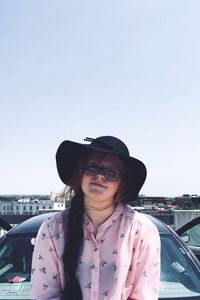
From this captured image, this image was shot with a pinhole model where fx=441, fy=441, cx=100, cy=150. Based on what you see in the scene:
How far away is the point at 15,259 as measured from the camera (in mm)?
3736

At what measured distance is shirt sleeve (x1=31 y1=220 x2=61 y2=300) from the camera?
2.23m

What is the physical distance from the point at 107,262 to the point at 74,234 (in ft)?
0.72

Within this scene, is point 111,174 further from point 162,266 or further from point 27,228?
point 27,228

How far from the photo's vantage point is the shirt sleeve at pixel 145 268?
7.32ft

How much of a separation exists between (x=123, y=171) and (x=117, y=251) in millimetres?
433

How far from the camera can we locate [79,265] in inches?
88.0

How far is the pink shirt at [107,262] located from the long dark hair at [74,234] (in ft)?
0.10

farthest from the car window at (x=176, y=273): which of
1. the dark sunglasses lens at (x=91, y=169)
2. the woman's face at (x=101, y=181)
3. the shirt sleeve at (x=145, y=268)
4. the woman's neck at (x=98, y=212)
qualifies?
the dark sunglasses lens at (x=91, y=169)

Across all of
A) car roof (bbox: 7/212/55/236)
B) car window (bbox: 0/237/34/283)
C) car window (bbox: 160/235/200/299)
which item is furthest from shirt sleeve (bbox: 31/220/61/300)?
car roof (bbox: 7/212/55/236)

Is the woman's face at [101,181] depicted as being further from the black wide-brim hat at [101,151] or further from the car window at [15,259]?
the car window at [15,259]

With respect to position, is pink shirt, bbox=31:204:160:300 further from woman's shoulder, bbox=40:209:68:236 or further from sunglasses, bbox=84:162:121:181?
sunglasses, bbox=84:162:121:181

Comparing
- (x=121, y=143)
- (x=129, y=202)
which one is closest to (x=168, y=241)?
(x=129, y=202)

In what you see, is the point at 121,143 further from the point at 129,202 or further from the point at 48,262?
the point at 48,262

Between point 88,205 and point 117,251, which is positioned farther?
point 88,205
